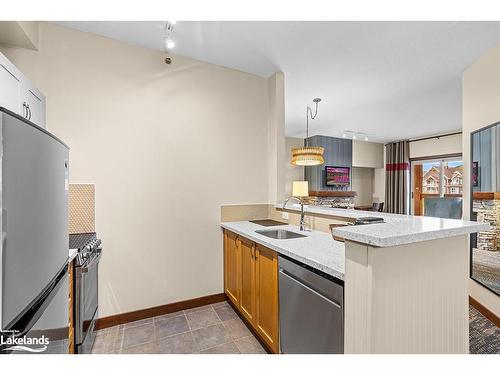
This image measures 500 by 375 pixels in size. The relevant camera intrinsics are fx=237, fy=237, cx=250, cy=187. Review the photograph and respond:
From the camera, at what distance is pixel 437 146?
21.2ft

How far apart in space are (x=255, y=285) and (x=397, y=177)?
23.1 feet

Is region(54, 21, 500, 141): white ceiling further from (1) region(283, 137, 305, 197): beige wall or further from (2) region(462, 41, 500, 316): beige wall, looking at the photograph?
(1) region(283, 137, 305, 197): beige wall

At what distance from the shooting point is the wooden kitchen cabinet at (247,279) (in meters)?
2.04

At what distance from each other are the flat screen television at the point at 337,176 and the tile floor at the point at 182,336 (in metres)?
5.06

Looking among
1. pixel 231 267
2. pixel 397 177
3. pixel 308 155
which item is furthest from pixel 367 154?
pixel 231 267

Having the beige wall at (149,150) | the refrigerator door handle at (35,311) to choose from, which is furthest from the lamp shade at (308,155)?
the refrigerator door handle at (35,311)

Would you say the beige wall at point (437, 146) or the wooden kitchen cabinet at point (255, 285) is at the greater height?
the beige wall at point (437, 146)

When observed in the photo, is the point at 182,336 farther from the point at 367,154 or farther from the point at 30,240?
the point at 367,154

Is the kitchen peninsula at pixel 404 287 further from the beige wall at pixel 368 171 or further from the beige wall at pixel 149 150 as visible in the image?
the beige wall at pixel 368 171

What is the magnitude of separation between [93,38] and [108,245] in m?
1.96

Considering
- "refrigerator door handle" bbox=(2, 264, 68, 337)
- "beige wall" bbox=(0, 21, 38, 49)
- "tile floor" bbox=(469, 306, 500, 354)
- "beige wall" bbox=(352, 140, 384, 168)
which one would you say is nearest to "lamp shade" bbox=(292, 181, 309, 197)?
"tile floor" bbox=(469, 306, 500, 354)
